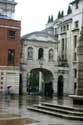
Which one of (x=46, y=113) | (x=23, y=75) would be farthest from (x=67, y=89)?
(x=46, y=113)

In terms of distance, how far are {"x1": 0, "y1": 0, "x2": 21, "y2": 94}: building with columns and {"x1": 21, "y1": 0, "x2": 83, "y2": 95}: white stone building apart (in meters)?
4.16

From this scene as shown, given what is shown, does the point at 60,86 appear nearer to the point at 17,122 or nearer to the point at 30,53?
the point at 30,53

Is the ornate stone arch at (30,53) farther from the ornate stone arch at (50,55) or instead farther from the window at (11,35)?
the window at (11,35)

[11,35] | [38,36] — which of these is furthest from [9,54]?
[38,36]

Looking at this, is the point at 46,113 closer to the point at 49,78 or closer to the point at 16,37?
the point at 16,37

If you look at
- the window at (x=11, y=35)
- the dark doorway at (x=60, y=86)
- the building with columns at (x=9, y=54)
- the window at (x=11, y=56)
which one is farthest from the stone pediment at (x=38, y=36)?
the dark doorway at (x=60, y=86)

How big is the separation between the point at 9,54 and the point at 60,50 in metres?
13.8

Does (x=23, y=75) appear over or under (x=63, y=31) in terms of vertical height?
under

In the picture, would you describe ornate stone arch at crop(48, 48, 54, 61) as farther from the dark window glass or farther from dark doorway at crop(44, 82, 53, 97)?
the dark window glass

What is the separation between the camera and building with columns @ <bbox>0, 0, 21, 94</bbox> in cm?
5775

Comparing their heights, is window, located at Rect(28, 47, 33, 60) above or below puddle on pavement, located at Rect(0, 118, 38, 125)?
above

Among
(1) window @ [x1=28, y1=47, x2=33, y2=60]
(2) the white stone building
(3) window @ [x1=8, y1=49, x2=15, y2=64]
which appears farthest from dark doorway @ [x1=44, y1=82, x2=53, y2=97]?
(3) window @ [x1=8, y1=49, x2=15, y2=64]

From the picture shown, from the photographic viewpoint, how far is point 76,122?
58.9 ft

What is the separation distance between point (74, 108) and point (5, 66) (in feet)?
125
